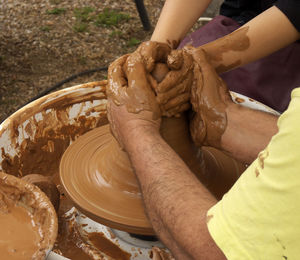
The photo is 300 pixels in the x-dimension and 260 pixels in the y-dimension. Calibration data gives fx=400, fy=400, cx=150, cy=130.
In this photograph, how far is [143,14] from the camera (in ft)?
13.8

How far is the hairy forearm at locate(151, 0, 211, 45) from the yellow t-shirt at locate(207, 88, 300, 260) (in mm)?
1100

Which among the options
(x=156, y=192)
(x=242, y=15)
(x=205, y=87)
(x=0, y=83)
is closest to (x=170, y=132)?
(x=205, y=87)

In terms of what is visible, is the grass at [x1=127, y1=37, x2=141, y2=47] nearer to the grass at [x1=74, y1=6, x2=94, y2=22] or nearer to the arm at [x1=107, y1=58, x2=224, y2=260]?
the grass at [x1=74, y1=6, x2=94, y2=22]

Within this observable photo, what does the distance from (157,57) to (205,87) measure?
193 mm

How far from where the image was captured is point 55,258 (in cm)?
103

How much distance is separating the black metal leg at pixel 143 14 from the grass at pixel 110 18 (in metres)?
0.31

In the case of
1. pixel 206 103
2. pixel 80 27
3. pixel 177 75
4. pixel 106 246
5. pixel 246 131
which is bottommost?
pixel 106 246

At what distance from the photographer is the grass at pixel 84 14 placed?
4434 mm

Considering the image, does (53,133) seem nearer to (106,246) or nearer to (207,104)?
(106,246)

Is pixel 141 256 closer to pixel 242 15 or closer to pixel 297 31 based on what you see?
pixel 297 31

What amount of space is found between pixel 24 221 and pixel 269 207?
69 cm

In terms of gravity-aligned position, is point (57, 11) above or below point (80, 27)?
above

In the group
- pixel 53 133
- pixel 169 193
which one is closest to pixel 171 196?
pixel 169 193

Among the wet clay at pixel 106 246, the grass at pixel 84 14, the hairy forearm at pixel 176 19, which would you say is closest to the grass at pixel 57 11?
the grass at pixel 84 14
